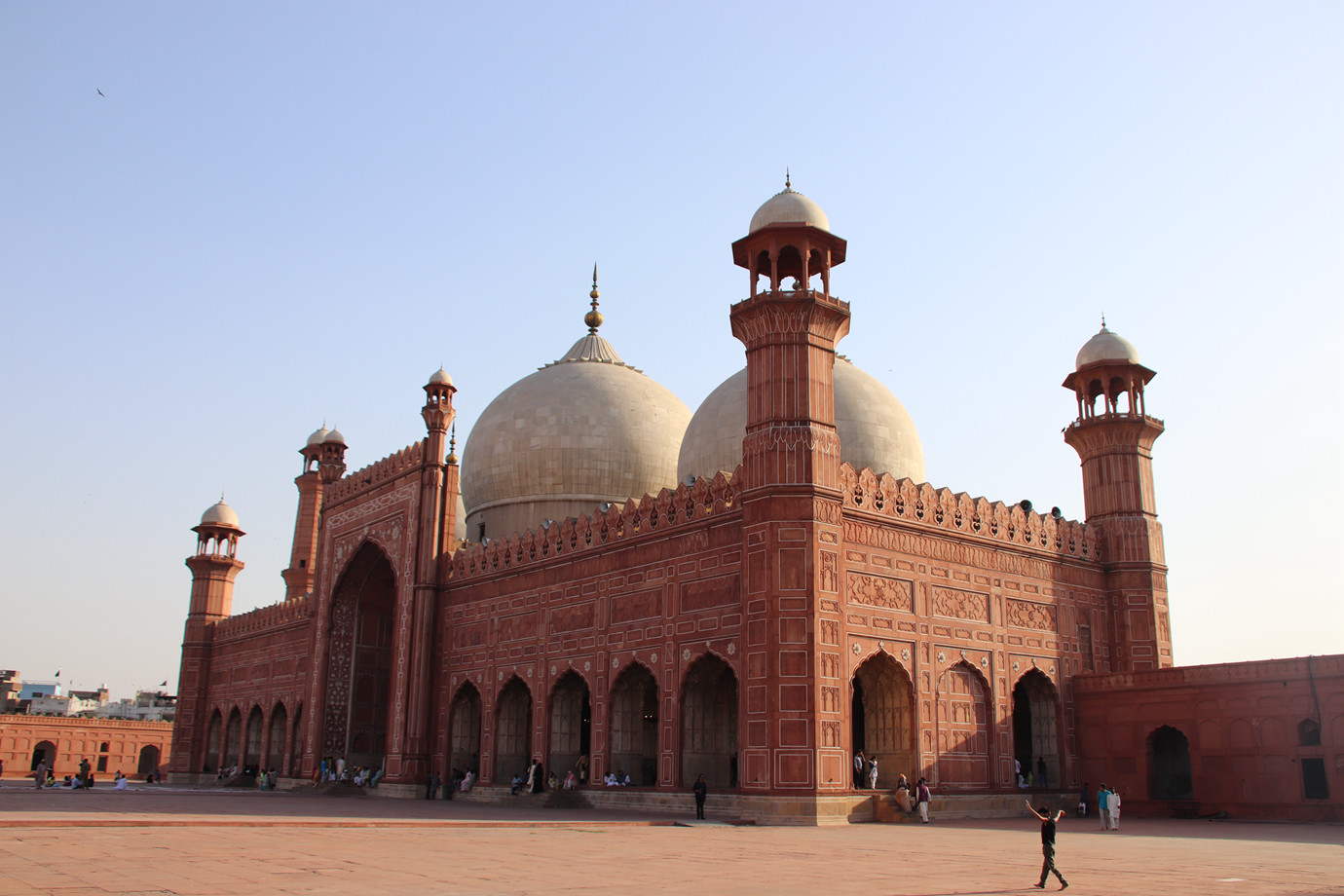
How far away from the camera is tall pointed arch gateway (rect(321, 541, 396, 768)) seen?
985 inches

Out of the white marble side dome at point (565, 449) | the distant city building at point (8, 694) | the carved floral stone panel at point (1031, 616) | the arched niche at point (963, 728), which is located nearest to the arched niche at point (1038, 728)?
the carved floral stone panel at point (1031, 616)

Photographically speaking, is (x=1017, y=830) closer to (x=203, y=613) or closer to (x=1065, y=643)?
(x=1065, y=643)

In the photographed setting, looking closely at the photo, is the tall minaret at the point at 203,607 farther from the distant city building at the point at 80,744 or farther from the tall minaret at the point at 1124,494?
the tall minaret at the point at 1124,494

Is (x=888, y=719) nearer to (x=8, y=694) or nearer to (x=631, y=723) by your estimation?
(x=631, y=723)

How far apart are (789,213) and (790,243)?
44 cm

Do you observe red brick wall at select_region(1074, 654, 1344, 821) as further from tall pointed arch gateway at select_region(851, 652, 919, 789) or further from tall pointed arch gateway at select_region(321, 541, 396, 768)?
tall pointed arch gateway at select_region(321, 541, 396, 768)

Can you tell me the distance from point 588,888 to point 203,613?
29988 mm

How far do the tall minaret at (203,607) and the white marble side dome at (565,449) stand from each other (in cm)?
1034

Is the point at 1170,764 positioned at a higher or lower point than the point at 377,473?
lower

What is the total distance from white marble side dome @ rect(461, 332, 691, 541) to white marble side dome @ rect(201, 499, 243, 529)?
33.0 feet

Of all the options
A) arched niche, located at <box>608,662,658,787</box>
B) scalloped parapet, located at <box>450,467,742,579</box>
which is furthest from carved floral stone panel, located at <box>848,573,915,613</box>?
arched niche, located at <box>608,662,658,787</box>

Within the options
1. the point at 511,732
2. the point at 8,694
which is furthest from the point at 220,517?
the point at 8,694

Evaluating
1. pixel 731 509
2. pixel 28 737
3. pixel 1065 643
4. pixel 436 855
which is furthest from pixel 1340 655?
pixel 28 737

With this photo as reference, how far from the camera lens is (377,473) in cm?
2441
